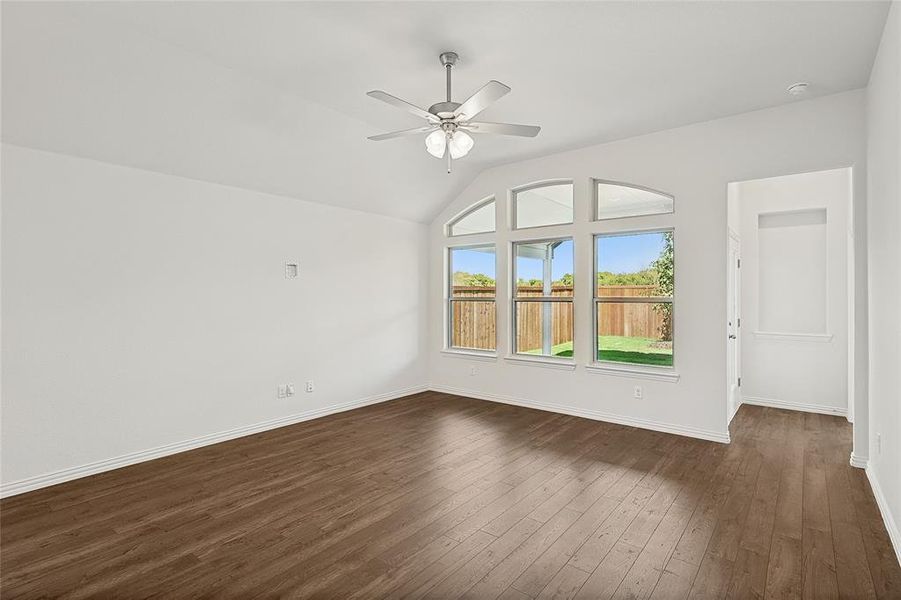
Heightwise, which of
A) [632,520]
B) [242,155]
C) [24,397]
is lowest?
[632,520]

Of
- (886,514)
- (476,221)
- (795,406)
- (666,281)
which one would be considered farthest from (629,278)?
(886,514)

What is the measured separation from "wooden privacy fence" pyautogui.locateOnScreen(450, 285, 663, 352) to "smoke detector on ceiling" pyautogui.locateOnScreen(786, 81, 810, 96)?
2093 mm

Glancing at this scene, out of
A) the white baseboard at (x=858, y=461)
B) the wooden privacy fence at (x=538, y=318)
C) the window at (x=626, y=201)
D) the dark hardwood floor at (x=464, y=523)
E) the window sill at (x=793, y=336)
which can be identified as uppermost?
the window at (x=626, y=201)

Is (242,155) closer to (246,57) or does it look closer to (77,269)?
(246,57)

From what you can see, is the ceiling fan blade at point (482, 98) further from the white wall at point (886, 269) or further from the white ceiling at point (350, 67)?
the white wall at point (886, 269)

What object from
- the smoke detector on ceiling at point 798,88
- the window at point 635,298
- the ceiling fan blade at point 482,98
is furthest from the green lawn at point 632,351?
the ceiling fan blade at point 482,98

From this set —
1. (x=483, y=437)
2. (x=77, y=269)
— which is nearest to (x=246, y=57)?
(x=77, y=269)

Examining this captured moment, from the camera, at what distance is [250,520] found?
2885mm

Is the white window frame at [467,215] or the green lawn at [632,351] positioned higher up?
the white window frame at [467,215]

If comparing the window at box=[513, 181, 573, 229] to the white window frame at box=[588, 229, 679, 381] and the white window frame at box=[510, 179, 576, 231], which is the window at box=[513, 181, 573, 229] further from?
the white window frame at box=[588, 229, 679, 381]

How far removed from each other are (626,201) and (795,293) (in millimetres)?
2441

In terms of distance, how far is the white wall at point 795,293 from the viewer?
525cm

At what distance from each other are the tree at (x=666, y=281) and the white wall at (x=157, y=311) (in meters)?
3.47

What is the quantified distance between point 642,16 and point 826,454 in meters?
3.94
